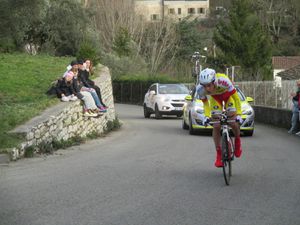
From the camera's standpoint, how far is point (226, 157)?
11172 millimetres

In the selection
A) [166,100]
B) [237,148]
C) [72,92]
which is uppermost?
[72,92]

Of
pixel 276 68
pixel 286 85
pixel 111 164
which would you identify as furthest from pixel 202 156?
pixel 276 68

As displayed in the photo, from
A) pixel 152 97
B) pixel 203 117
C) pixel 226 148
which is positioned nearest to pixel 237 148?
pixel 226 148

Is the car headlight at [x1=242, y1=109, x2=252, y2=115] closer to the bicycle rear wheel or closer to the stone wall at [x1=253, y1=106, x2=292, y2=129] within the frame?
the stone wall at [x1=253, y1=106, x2=292, y2=129]

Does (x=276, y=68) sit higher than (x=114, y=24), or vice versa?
(x=114, y=24)

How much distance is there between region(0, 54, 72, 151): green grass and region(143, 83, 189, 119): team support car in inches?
167

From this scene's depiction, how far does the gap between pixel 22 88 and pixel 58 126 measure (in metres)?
6.11

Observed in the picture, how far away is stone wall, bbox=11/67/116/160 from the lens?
49.6 ft

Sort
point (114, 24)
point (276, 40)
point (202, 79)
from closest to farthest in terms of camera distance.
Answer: point (202, 79)
point (114, 24)
point (276, 40)

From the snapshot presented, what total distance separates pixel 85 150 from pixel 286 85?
48.5 feet

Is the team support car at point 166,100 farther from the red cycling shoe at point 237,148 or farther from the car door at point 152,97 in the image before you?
the red cycling shoe at point 237,148

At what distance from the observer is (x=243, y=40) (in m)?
74.0

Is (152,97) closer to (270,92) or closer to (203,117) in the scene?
(270,92)

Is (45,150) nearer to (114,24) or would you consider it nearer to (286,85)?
(286,85)
